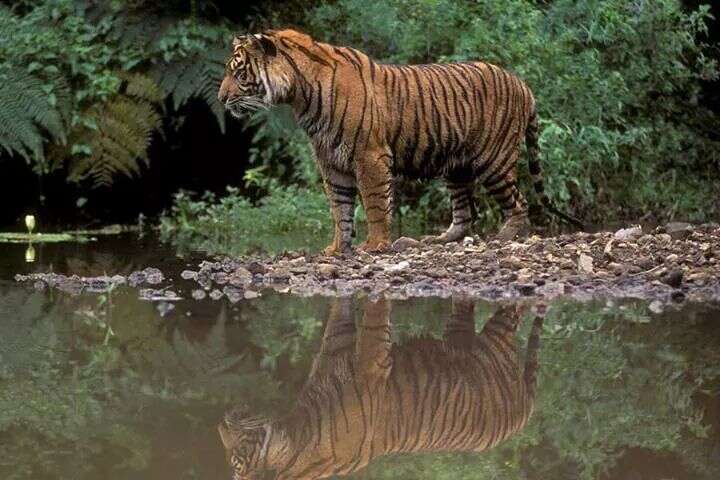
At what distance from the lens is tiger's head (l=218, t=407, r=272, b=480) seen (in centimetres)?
298

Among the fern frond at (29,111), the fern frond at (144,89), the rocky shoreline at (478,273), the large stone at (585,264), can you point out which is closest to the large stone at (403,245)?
the rocky shoreline at (478,273)

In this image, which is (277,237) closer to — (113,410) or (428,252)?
(428,252)

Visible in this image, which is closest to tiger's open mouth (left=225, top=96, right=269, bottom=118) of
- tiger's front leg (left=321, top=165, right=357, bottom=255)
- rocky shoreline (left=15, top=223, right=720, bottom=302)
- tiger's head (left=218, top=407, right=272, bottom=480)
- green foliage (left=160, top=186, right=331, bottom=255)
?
tiger's front leg (left=321, top=165, right=357, bottom=255)

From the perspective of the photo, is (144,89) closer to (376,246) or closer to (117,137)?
(117,137)

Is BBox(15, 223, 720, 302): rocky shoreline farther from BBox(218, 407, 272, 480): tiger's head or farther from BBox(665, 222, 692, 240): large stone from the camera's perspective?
BBox(218, 407, 272, 480): tiger's head

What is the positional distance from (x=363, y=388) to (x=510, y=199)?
4.61 m

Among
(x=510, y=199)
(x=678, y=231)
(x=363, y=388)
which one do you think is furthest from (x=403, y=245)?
(x=363, y=388)

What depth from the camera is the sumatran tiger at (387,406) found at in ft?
10.3

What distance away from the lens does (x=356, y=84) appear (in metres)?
7.39

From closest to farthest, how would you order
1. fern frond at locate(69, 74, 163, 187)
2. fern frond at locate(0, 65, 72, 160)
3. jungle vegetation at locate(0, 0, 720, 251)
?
jungle vegetation at locate(0, 0, 720, 251) < fern frond at locate(0, 65, 72, 160) < fern frond at locate(69, 74, 163, 187)

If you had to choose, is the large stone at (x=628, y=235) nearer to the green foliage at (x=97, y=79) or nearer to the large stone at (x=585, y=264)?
the large stone at (x=585, y=264)

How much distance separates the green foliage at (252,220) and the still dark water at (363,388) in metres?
3.39

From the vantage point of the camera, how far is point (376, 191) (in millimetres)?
7336

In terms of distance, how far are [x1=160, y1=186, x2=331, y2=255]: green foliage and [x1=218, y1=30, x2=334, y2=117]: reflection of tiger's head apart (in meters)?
1.65
